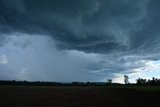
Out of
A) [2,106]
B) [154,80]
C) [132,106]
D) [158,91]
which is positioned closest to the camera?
[2,106]

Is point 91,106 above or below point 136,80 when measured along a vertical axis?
below

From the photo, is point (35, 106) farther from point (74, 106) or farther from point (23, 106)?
point (74, 106)

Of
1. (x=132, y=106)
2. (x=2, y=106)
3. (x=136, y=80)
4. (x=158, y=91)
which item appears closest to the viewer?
(x=2, y=106)

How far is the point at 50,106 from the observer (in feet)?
76.1

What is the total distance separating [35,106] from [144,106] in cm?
1141

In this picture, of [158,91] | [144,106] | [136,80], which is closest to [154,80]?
[136,80]

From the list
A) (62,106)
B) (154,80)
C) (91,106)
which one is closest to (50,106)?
(62,106)

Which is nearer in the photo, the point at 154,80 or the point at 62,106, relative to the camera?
the point at 62,106

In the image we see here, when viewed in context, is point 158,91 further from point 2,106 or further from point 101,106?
point 2,106

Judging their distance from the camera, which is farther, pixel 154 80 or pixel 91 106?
pixel 154 80

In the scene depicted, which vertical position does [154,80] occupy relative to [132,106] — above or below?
above

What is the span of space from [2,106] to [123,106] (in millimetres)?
12284

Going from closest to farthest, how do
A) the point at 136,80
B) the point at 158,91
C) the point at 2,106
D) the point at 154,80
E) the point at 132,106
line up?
the point at 2,106 → the point at 132,106 → the point at 158,91 → the point at 154,80 → the point at 136,80

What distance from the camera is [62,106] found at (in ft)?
76.9
